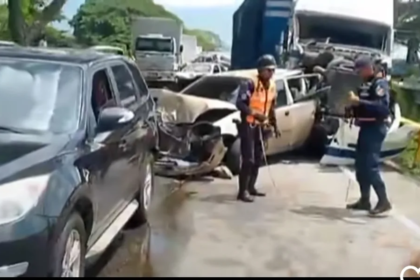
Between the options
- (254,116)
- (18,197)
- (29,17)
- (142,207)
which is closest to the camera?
(18,197)

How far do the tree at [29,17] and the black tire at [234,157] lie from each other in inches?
446

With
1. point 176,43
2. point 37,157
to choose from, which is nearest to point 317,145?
point 37,157

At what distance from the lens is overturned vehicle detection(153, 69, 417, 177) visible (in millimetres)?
12078

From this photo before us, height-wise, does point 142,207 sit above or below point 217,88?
above

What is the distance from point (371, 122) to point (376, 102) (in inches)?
9.9

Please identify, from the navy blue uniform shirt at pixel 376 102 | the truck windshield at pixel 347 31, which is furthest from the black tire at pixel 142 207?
the truck windshield at pixel 347 31

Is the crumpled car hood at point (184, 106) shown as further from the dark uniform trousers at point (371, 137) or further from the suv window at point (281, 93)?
the dark uniform trousers at point (371, 137)

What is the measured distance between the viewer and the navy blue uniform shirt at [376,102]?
30.8ft

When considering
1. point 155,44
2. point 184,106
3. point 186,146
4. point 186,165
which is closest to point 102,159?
point 186,165

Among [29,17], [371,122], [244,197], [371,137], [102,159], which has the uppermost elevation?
[102,159]

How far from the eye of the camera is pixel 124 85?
7.79m

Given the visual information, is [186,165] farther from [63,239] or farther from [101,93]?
[63,239]

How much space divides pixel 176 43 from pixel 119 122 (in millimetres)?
32381

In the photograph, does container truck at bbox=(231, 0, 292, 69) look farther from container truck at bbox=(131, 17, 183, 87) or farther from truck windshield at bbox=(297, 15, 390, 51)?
container truck at bbox=(131, 17, 183, 87)
